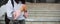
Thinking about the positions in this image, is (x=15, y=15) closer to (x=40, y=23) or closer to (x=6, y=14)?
(x=6, y=14)

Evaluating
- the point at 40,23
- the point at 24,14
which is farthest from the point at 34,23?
the point at 24,14

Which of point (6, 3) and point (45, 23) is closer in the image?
point (6, 3)

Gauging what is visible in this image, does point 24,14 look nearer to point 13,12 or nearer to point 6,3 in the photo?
point 13,12

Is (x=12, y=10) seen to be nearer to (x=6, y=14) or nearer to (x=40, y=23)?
(x=6, y=14)

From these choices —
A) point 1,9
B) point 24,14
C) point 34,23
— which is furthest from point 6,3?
point 34,23

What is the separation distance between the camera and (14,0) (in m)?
1.66

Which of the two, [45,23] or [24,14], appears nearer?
[24,14]

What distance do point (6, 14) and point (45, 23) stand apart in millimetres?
1136

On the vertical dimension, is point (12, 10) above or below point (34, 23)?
above

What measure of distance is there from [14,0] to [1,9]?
0.61ft

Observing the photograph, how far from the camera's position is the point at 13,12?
1.61 metres

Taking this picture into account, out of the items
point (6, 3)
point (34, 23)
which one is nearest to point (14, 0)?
point (6, 3)

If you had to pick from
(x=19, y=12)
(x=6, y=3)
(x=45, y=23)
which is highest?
(x=6, y=3)

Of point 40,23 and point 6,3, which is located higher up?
point 6,3
